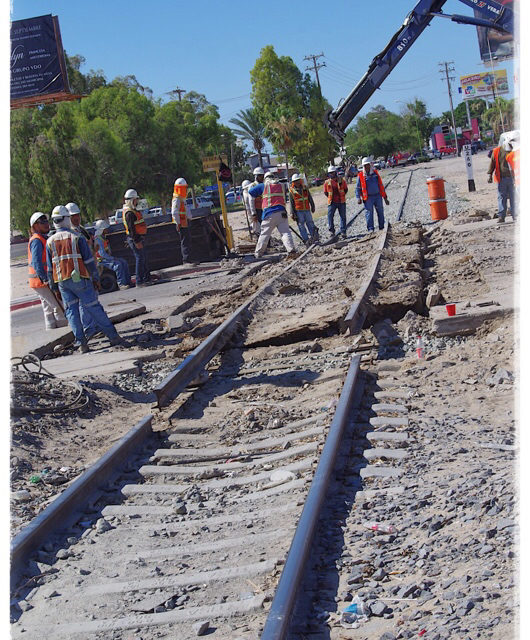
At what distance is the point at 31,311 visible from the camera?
22391 millimetres

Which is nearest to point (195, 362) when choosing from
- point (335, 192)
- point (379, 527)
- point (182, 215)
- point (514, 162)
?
point (379, 527)

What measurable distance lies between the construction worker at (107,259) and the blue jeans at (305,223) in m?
4.99

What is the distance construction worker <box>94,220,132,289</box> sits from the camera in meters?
19.0

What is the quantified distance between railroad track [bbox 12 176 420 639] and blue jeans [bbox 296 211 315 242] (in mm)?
13353

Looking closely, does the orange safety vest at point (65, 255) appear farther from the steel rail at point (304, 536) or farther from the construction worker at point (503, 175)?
the construction worker at point (503, 175)

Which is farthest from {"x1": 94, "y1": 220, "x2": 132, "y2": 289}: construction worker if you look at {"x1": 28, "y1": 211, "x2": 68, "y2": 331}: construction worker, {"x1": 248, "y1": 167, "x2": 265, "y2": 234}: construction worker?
{"x1": 28, "y1": 211, "x2": 68, "y2": 331}: construction worker

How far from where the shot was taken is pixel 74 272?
1151 centimetres

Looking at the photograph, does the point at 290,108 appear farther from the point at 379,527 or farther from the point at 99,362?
the point at 379,527

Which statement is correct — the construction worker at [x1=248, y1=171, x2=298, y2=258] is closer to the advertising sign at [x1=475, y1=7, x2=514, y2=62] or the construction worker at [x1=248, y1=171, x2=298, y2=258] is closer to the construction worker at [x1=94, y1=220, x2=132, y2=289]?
the construction worker at [x1=94, y1=220, x2=132, y2=289]

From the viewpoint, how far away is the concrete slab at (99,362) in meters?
10.7
